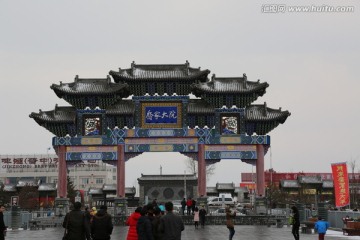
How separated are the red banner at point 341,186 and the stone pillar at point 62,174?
21.9 m

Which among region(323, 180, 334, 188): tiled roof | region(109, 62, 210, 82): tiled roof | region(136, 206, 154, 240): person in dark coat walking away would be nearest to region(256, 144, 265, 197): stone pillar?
region(109, 62, 210, 82): tiled roof

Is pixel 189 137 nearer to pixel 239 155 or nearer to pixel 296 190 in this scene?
pixel 239 155

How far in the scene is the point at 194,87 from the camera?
50.8 meters

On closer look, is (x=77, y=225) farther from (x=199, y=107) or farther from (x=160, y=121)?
(x=199, y=107)

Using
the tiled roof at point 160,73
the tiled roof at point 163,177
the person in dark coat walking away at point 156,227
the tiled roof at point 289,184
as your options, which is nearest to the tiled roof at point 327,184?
the tiled roof at point 289,184

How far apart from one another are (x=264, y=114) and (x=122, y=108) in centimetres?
1092

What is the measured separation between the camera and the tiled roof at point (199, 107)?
50812 mm

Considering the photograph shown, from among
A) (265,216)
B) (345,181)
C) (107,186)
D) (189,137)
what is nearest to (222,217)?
(265,216)

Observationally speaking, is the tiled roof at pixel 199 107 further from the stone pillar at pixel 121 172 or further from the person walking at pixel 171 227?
the person walking at pixel 171 227

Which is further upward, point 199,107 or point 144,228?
point 199,107

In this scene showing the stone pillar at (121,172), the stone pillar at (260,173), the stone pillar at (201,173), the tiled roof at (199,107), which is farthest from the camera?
the tiled roof at (199,107)

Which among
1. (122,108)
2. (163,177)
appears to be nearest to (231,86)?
(122,108)

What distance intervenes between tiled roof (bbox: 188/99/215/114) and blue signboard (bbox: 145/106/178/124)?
1.24 m

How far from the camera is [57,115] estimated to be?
170 ft
